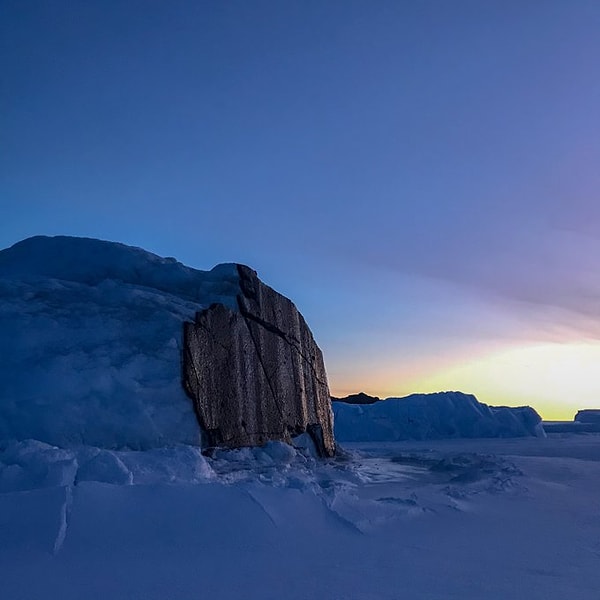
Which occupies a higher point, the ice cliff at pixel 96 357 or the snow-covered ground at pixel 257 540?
the ice cliff at pixel 96 357

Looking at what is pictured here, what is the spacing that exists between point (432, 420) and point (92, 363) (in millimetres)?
29164

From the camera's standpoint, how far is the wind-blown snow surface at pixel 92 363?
841cm

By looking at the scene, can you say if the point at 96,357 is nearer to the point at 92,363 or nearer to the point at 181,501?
the point at 92,363

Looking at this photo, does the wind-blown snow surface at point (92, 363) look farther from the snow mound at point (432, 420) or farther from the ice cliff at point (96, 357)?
the snow mound at point (432, 420)

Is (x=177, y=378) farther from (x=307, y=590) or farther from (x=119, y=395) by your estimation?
(x=307, y=590)

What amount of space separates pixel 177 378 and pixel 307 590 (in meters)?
6.57

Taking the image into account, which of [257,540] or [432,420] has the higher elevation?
[432,420]

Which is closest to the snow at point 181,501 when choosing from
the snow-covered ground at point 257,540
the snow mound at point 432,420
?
the snow-covered ground at point 257,540

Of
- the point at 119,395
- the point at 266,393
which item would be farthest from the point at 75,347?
the point at 266,393

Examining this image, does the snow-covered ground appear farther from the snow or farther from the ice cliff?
the ice cliff

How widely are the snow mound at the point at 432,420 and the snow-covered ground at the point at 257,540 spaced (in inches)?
1133

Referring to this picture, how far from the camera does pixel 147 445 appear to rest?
29.9 feet

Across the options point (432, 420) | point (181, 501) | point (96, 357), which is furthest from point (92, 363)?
point (432, 420)

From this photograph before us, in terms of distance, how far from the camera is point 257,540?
15.2 feet
